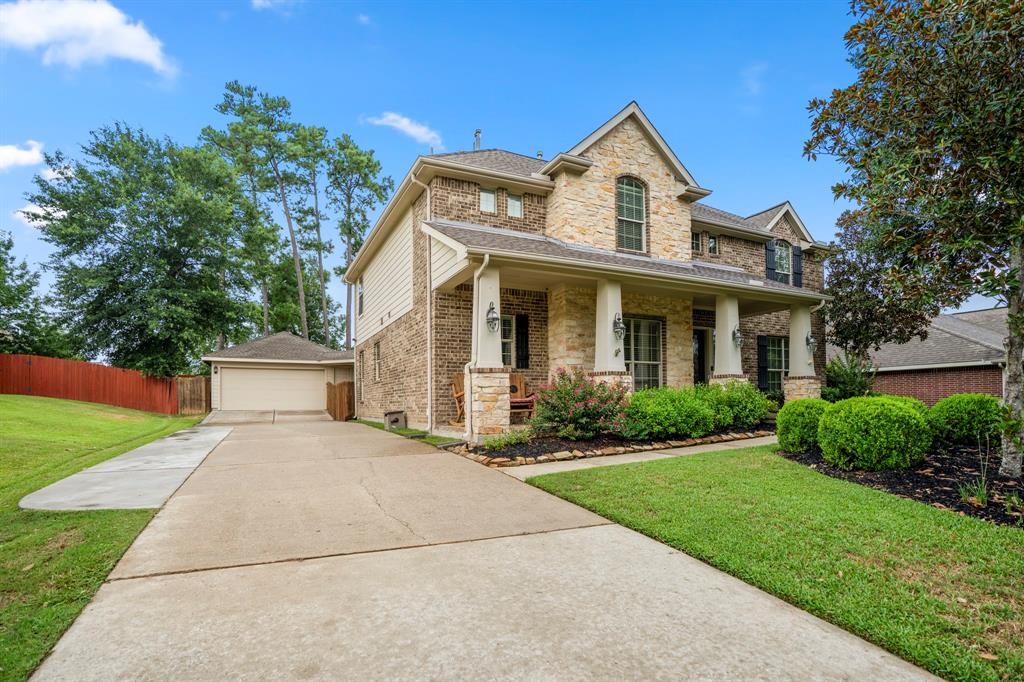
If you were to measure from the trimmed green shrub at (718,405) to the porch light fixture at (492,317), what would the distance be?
14.1 ft

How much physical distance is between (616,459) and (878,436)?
320 cm

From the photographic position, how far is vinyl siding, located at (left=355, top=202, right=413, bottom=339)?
12.9 metres

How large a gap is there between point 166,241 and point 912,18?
2713cm

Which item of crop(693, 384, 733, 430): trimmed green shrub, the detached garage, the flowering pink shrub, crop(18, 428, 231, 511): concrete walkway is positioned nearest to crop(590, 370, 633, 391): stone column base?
the flowering pink shrub

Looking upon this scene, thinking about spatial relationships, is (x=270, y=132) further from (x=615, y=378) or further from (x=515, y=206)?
(x=615, y=378)

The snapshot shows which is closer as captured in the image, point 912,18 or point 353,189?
point 912,18

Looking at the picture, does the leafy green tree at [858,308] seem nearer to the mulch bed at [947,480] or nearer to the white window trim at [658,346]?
the white window trim at [658,346]

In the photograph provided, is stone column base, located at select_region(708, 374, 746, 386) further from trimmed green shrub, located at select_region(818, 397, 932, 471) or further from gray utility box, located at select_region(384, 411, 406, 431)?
gray utility box, located at select_region(384, 411, 406, 431)

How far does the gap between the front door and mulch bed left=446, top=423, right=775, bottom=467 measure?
455 centimetres

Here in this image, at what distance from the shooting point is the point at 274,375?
21859mm

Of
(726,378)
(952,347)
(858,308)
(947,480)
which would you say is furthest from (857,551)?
(952,347)

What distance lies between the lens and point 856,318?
50.5 ft

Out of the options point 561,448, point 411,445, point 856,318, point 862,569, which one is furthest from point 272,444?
point 856,318

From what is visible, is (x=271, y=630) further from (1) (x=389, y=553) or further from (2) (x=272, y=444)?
(2) (x=272, y=444)
